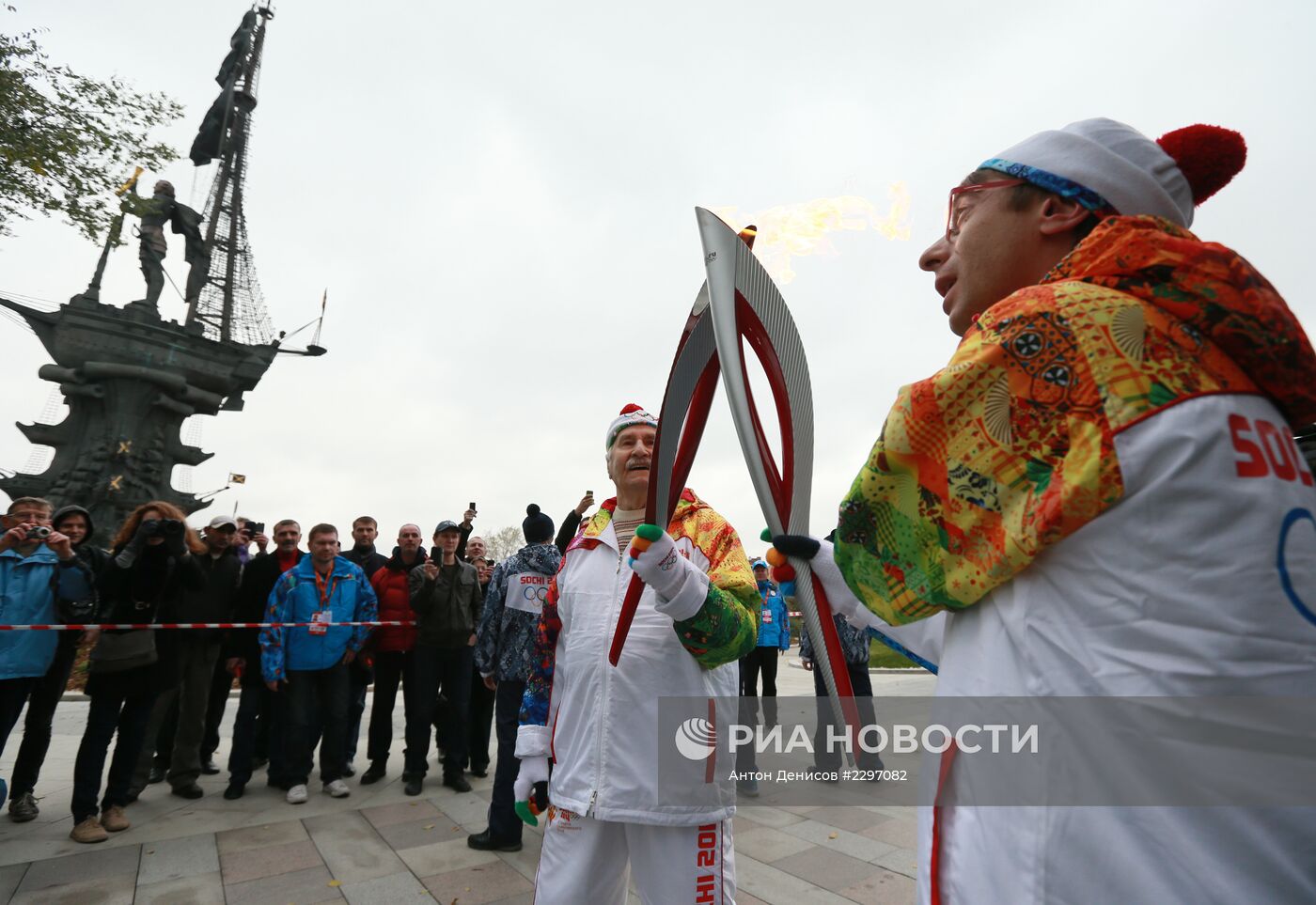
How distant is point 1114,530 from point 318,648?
592 centimetres

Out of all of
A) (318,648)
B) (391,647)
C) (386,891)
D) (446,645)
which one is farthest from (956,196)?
(391,647)

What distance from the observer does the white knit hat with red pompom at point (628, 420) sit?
110 inches

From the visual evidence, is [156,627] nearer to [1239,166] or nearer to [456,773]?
[456,773]

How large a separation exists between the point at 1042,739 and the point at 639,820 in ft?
4.98

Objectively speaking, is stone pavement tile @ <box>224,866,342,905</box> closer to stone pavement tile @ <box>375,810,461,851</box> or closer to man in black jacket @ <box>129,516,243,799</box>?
stone pavement tile @ <box>375,810,461,851</box>

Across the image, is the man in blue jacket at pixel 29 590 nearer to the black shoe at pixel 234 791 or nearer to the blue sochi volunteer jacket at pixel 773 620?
the black shoe at pixel 234 791

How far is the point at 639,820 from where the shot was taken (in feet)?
6.75

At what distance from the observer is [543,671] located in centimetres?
259

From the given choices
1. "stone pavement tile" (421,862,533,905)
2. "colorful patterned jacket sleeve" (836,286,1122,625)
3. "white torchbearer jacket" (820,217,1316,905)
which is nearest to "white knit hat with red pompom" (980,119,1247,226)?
"white torchbearer jacket" (820,217,1316,905)

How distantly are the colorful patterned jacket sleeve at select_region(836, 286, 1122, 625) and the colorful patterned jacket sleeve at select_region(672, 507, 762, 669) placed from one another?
0.98 metres

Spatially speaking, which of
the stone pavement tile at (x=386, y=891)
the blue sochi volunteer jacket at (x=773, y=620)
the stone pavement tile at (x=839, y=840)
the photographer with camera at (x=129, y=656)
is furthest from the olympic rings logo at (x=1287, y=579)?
the blue sochi volunteer jacket at (x=773, y=620)

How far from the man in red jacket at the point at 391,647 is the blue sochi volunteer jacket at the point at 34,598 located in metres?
2.22

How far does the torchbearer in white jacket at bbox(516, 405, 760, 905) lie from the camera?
6.66 ft

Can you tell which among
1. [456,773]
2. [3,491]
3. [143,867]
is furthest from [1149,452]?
[3,491]
